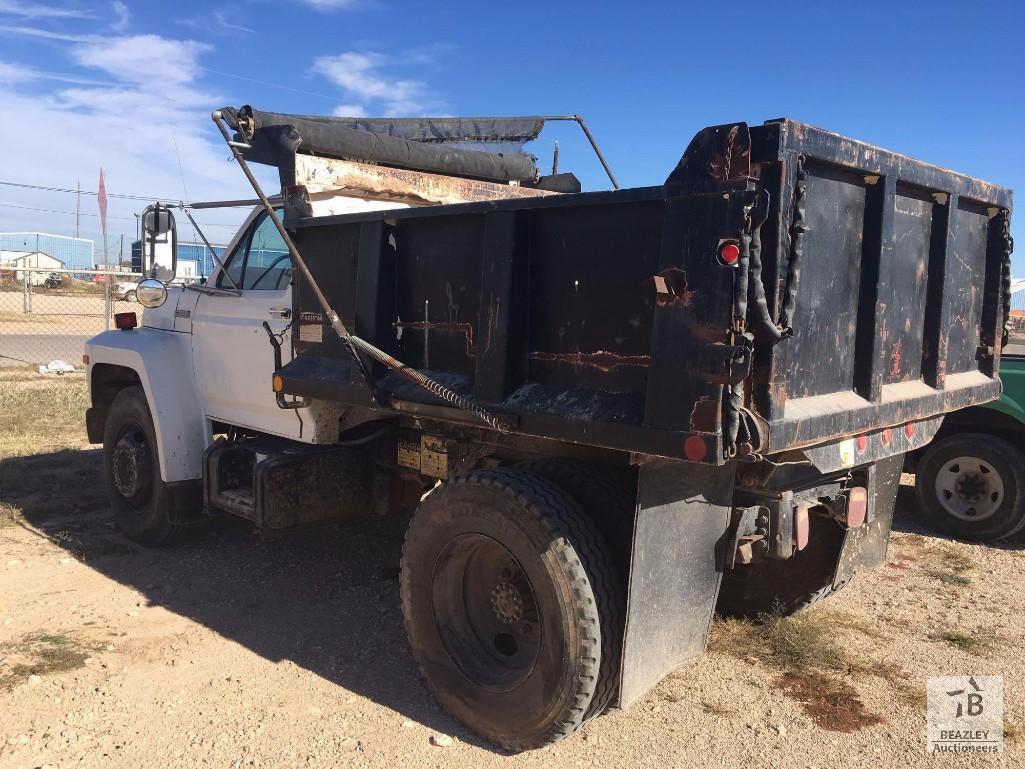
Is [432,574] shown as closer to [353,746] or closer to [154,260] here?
[353,746]

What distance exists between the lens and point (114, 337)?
18.7ft

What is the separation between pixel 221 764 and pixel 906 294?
326 cm

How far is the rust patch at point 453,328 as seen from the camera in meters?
3.38

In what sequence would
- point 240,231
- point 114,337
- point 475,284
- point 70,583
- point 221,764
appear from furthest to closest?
point 114,337 → point 240,231 → point 70,583 → point 475,284 → point 221,764

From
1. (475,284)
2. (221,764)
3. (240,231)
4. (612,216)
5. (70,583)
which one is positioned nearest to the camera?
(612,216)

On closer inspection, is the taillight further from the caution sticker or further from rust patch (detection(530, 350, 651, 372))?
the caution sticker

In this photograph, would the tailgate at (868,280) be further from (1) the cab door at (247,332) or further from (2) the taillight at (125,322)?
(2) the taillight at (125,322)

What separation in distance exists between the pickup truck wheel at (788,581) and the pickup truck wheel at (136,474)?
347cm

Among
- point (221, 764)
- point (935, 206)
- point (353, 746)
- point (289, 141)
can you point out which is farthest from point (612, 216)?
point (221, 764)

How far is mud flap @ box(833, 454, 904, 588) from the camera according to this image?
3.93 metres

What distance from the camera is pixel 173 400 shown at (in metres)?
5.21

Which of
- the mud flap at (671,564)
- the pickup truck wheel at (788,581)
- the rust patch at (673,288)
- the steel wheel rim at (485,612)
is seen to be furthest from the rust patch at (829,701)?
the rust patch at (673,288)

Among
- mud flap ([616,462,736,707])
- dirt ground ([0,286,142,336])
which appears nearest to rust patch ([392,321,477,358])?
mud flap ([616,462,736,707])

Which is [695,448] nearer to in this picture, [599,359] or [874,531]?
[599,359]
